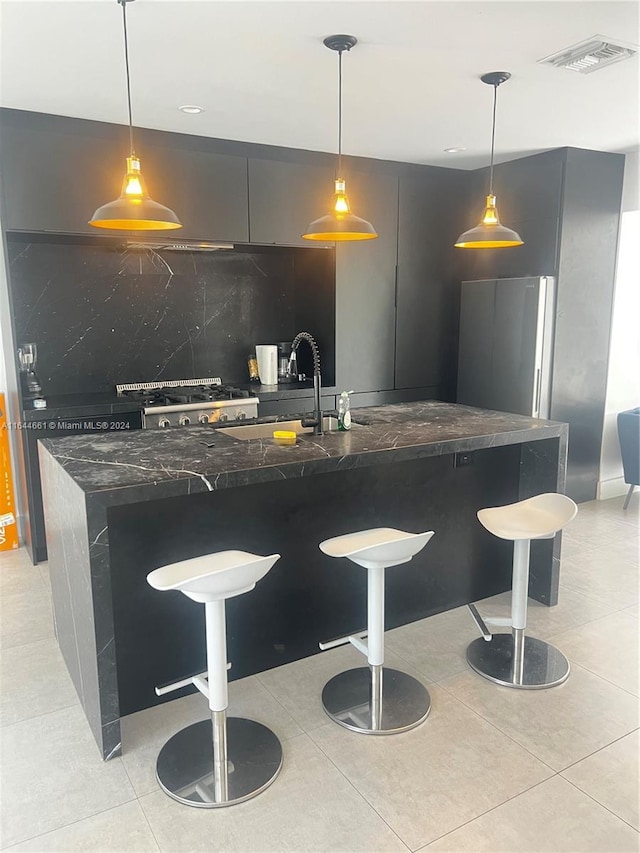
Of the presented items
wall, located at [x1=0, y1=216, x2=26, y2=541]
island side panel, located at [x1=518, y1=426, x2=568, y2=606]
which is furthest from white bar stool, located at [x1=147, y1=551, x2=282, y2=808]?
wall, located at [x1=0, y1=216, x2=26, y2=541]

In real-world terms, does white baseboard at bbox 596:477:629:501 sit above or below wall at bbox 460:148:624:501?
below

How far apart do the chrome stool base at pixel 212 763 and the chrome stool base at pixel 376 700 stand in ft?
1.03

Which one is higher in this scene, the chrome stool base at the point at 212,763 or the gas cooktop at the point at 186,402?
the gas cooktop at the point at 186,402

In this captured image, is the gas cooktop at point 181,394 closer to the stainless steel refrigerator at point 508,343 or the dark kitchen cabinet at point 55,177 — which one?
the dark kitchen cabinet at point 55,177

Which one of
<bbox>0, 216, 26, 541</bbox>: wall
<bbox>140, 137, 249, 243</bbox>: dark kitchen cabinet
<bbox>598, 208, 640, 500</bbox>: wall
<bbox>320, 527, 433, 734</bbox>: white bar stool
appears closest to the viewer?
<bbox>320, 527, 433, 734</bbox>: white bar stool

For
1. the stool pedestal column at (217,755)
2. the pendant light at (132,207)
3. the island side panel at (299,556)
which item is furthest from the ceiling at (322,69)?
the stool pedestal column at (217,755)

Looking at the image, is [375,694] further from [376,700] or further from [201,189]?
[201,189]

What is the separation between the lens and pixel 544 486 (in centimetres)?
345

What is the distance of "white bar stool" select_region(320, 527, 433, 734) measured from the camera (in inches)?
93.1

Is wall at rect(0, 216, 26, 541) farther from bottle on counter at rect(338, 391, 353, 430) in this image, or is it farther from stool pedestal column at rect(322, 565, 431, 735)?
stool pedestal column at rect(322, 565, 431, 735)

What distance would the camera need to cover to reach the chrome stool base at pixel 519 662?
2.75 m

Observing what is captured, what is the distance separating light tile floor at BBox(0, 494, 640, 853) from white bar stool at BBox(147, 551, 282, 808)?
0.05 meters

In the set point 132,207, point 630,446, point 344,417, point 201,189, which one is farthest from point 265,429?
point 630,446

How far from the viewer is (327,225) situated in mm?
2916
